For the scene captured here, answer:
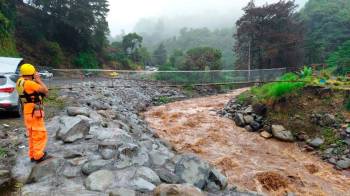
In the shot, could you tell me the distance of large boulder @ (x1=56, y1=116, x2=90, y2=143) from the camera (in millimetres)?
6941

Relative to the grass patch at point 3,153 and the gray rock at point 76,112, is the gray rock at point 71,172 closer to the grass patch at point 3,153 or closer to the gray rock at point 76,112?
the grass patch at point 3,153

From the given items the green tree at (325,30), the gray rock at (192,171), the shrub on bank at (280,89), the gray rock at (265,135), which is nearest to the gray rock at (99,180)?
the gray rock at (192,171)

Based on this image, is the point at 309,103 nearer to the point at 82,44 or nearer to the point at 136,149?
the point at 136,149

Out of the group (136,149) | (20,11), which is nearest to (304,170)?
Answer: (136,149)

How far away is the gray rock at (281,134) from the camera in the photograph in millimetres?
12918

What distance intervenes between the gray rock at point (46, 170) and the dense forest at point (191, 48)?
21.6 m

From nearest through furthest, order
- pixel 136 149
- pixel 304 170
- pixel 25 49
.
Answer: pixel 136 149 < pixel 304 170 < pixel 25 49

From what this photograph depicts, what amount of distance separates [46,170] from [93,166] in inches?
28.6

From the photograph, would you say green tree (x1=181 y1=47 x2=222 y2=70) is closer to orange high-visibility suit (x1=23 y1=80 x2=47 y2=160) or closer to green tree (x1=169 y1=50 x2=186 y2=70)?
green tree (x1=169 y1=50 x2=186 y2=70)

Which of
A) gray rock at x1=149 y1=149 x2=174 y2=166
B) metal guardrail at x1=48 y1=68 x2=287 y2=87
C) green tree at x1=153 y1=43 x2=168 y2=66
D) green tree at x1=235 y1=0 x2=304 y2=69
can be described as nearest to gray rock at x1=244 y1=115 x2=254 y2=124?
metal guardrail at x1=48 y1=68 x2=287 y2=87

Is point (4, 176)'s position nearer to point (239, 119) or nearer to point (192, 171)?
point (192, 171)

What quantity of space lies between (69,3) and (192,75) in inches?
921

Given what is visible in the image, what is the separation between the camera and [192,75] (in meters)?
25.4

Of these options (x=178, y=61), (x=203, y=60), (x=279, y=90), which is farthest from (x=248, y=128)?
(x=178, y=61)
